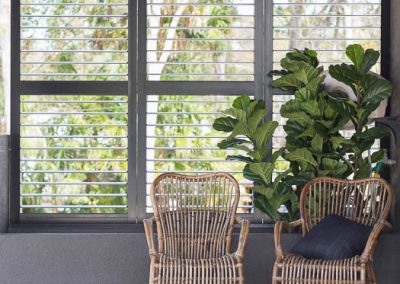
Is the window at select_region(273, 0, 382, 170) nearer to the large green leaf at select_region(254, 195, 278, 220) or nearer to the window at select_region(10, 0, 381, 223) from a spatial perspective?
the window at select_region(10, 0, 381, 223)

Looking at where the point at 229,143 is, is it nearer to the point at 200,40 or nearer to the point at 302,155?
the point at 302,155

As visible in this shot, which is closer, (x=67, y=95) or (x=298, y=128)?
(x=298, y=128)

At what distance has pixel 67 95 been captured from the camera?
5594mm

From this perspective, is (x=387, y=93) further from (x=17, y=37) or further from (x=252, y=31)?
(x=17, y=37)

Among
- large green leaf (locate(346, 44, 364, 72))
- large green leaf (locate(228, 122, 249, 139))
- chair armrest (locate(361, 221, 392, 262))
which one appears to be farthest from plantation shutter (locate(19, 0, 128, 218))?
chair armrest (locate(361, 221, 392, 262))

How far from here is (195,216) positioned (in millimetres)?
5027

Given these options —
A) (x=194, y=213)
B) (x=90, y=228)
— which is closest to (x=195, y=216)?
(x=194, y=213)

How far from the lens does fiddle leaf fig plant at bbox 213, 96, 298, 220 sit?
5.14m

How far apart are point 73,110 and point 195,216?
1.27 meters

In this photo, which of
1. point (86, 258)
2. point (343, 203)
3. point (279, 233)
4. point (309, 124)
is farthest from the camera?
point (86, 258)

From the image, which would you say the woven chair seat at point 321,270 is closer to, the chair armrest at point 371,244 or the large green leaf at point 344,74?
the chair armrest at point 371,244

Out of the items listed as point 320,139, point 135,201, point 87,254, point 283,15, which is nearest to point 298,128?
point 320,139

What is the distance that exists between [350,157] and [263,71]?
0.88 m

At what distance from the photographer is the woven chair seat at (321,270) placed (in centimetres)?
438
